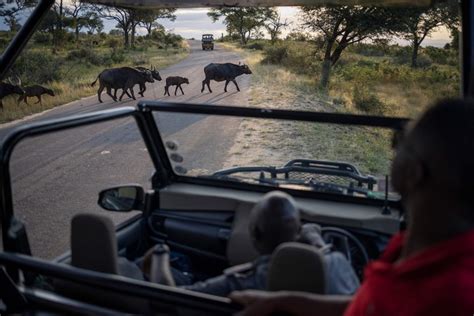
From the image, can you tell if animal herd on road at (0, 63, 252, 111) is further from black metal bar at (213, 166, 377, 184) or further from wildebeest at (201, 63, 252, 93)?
black metal bar at (213, 166, 377, 184)

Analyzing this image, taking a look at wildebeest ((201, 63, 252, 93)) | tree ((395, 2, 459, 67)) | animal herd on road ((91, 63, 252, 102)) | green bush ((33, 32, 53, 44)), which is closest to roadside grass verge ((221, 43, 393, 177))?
tree ((395, 2, 459, 67))

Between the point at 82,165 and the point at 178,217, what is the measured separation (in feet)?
19.1

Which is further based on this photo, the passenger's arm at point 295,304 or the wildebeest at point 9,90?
the wildebeest at point 9,90

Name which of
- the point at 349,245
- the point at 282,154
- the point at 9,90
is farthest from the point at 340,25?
the point at 349,245

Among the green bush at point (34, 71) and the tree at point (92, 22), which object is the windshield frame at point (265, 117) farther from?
the tree at point (92, 22)

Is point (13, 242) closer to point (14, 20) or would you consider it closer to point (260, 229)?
point (260, 229)

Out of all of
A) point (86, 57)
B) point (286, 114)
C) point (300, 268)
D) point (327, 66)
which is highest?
point (86, 57)

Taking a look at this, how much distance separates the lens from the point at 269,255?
1828 millimetres

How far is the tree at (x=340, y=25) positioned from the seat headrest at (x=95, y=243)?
54.8ft

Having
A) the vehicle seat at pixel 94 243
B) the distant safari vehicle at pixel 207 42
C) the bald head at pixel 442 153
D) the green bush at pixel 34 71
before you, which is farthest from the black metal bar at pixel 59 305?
the distant safari vehicle at pixel 207 42

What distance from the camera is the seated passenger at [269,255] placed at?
1.79 m

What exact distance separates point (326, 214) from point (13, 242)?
144cm

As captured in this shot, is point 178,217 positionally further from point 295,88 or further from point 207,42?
point 207,42

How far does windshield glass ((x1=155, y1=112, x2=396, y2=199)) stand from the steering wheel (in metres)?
0.35
